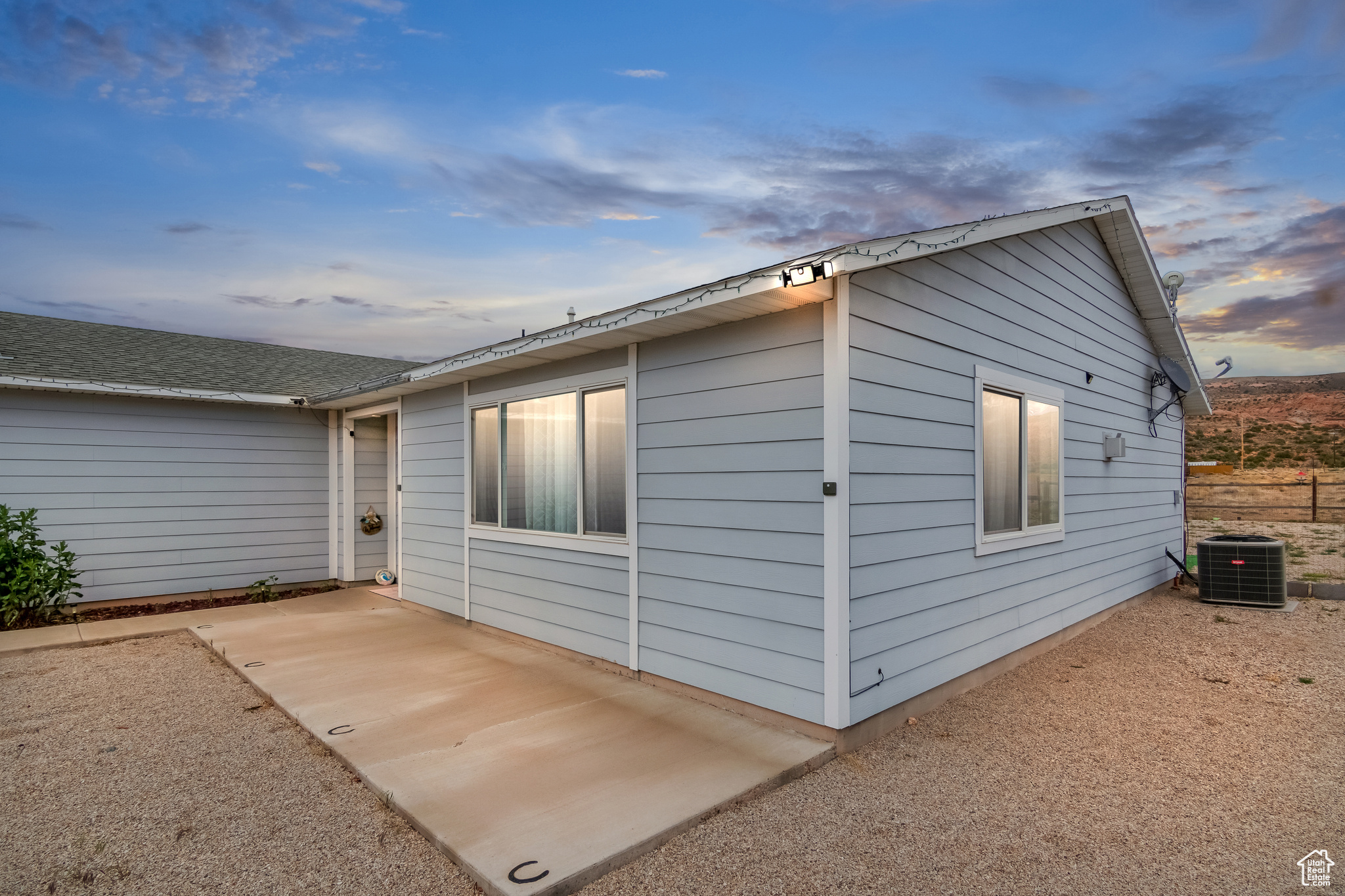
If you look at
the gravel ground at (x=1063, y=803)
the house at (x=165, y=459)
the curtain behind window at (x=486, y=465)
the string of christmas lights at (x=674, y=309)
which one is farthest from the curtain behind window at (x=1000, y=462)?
the house at (x=165, y=459)

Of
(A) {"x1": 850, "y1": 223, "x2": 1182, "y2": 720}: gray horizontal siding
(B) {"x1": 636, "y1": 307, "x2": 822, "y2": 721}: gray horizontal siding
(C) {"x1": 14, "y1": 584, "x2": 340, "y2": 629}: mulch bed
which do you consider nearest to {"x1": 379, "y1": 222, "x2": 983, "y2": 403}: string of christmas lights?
(A) {"x1": 850, "y1": 223, "x2": 1182, "y2": 720}: gray horizontal siding

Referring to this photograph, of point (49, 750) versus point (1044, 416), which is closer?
point (49, 750)

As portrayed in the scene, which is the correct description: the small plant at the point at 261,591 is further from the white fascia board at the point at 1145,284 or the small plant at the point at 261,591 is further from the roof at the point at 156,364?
the white fascia board at the point at 1145,284

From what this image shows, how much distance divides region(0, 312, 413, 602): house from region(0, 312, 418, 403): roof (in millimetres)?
27

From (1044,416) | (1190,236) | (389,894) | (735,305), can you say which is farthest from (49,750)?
(1190,236)

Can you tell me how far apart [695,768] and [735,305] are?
7.49 ft

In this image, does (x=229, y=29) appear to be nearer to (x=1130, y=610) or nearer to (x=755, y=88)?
(x=755, y=88)

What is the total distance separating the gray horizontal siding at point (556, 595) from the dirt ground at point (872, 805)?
1856mm

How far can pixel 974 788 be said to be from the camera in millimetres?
2883

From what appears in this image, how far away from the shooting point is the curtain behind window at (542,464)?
5004 millimetres

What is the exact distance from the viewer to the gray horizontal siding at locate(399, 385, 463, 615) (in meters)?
6.37

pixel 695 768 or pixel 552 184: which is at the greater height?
pixel 552 184

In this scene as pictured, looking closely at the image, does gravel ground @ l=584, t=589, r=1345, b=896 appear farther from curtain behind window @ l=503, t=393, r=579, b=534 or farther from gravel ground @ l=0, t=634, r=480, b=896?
curtain behind window @ l=503, t=393, r=579, b=534

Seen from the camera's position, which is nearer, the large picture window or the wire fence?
the large picture window
